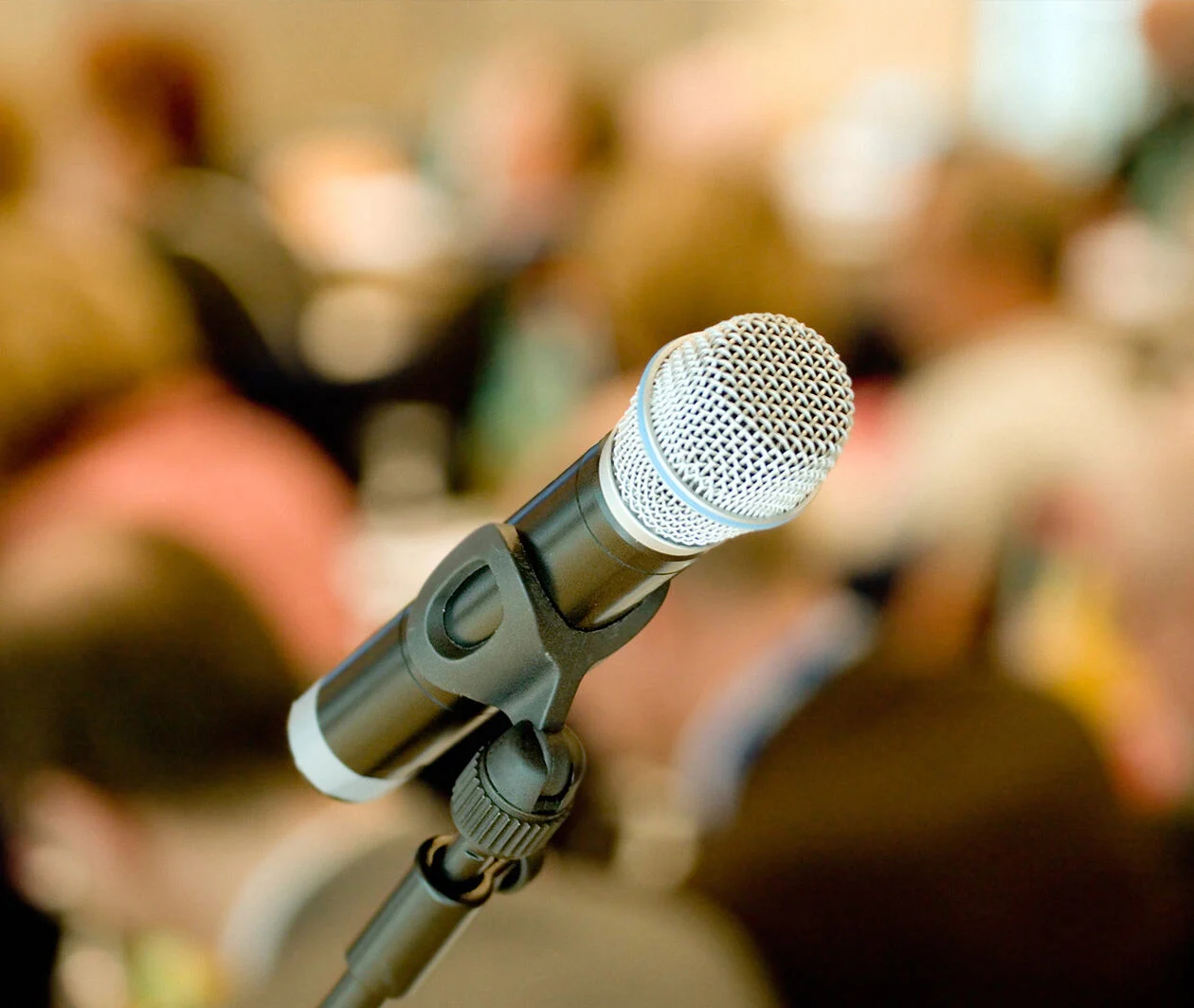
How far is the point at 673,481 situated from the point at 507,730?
0.13 m

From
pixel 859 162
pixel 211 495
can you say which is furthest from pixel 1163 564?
pixel 859 162

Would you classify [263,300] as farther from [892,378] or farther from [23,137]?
[892,378]

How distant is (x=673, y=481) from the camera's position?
0.42m

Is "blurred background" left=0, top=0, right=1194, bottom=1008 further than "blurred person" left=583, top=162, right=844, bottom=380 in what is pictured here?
No

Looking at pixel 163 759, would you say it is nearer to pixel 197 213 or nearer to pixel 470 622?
pixel 470 622

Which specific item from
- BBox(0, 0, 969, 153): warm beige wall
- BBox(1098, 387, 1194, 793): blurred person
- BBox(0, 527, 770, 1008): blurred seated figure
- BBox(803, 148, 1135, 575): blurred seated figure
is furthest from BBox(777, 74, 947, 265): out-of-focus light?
BBox(0, 527, 770, 1008): blurred seated figure

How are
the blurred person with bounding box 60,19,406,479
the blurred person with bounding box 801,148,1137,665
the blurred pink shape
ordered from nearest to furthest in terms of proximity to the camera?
the blurred pink shape, the blurred person with bounding box 801,148,1137,665, the blurred person with bounding box 60,19,406,479

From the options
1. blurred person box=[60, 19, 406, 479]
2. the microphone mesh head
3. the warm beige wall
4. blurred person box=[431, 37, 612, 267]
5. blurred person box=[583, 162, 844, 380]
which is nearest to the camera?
the microphone mesh head

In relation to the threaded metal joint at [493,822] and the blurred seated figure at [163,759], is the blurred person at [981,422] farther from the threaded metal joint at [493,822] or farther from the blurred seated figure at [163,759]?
the threaded metal joint at [493,822]

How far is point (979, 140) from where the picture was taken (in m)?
2.66

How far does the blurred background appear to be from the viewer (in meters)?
1.13

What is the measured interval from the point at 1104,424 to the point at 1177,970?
3.08ft

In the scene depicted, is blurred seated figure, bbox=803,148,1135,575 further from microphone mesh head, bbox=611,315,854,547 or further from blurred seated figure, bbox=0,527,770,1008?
microphone mesh head, bbox=611,315,854,547

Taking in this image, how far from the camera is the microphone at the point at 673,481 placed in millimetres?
420
